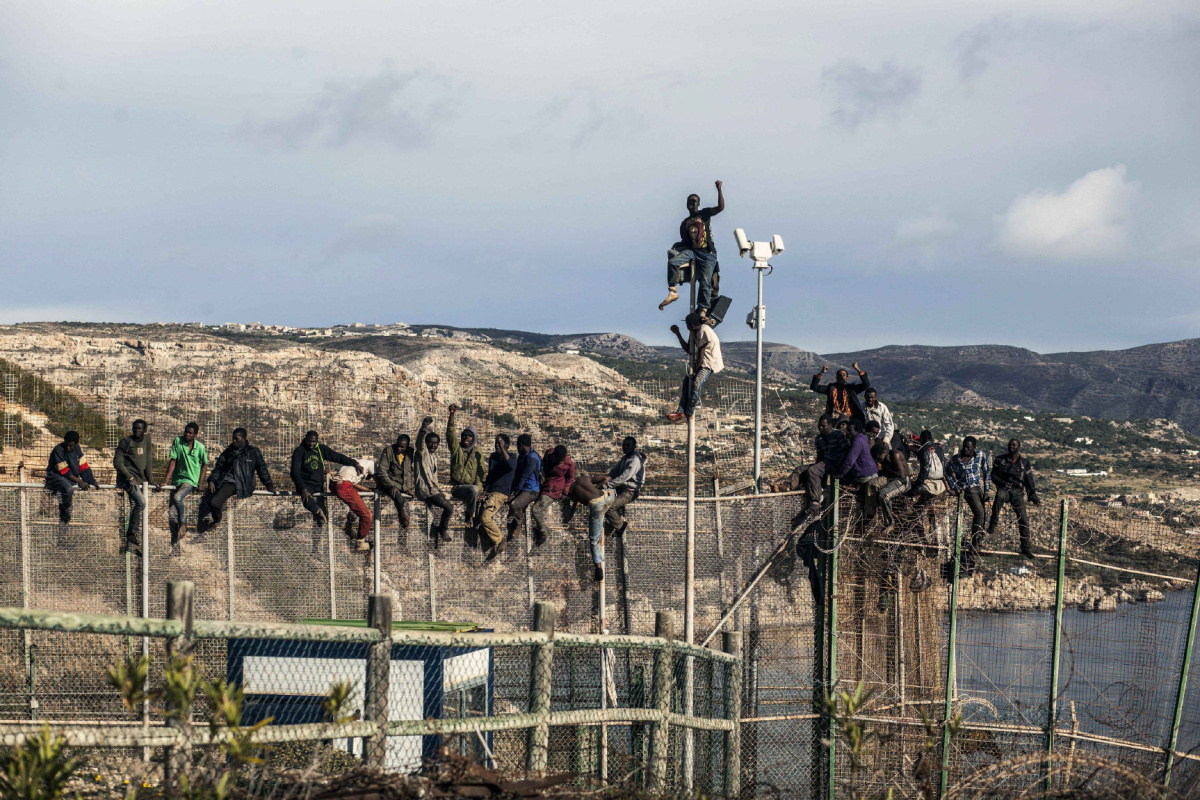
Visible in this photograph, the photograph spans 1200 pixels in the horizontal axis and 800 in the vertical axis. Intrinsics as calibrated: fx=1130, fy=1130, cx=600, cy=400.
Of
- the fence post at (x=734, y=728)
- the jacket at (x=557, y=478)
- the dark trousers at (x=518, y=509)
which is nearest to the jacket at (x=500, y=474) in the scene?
the dark trousers at (x=518, y=509)

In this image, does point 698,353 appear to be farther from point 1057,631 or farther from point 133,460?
point 133,460

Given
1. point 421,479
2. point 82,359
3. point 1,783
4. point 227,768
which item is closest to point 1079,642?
point 421,479

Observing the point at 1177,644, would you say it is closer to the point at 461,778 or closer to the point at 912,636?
the point at 912,636

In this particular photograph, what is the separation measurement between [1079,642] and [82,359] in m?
60.4

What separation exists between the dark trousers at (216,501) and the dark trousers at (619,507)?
4.29m

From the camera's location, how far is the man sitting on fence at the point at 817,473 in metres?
11.8

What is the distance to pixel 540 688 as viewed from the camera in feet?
22.6

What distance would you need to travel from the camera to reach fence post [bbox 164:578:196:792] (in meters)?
5.25

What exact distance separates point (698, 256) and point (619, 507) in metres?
2.90

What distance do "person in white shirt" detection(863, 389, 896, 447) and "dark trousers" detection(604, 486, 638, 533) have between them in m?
3.23

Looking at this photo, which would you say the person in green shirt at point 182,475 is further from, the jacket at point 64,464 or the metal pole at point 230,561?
the jacket at point 64,464

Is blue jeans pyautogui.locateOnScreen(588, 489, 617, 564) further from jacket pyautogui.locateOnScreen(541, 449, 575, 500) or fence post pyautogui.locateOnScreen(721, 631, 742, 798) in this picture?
fence post pyautogui.locateOnScreen(721, 631, 742, 798)

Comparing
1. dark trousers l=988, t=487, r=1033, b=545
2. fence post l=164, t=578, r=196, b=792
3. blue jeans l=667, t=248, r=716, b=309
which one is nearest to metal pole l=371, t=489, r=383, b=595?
blue jeans l=667, t=248, r=716, b=309

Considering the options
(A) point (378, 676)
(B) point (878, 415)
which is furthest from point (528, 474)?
(A) point (378, 676)
